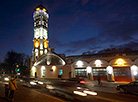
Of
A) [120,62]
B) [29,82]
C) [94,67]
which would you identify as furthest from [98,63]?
[29,82]

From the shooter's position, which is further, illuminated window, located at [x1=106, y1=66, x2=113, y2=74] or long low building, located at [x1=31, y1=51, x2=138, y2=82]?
illuminated window, located at [x1=106, y1=66, x2=113, y2=74]

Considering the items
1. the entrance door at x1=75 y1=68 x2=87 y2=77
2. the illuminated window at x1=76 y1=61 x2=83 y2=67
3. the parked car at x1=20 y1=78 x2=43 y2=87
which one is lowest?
the parked car at x1=20 y1=78 x2=43 y2=87

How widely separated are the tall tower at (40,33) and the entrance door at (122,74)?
29.7 meters

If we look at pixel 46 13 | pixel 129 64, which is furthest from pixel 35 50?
pixel 129 64

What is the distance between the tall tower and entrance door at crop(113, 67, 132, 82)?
29.7 meters

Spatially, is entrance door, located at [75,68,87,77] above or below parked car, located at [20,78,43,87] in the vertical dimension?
above

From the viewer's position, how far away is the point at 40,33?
43094mm

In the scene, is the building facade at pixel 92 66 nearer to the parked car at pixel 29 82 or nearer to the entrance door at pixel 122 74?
the entrance door at pixel 122 74

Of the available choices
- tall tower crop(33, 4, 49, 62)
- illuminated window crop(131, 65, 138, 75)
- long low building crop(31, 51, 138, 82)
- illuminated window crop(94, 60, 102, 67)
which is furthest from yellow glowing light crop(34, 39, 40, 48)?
illuminated window crop(131, 65, 138, 75)

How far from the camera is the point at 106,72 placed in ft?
70.7

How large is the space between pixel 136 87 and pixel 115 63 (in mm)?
10285

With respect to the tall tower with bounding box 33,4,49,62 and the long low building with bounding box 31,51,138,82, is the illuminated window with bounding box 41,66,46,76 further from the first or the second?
the tall tower with bounding box 33,4,49,62

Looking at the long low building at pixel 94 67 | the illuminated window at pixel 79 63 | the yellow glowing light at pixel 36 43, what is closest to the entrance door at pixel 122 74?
the long low building at pixel 94 67

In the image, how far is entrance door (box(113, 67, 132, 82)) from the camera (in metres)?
19.8
